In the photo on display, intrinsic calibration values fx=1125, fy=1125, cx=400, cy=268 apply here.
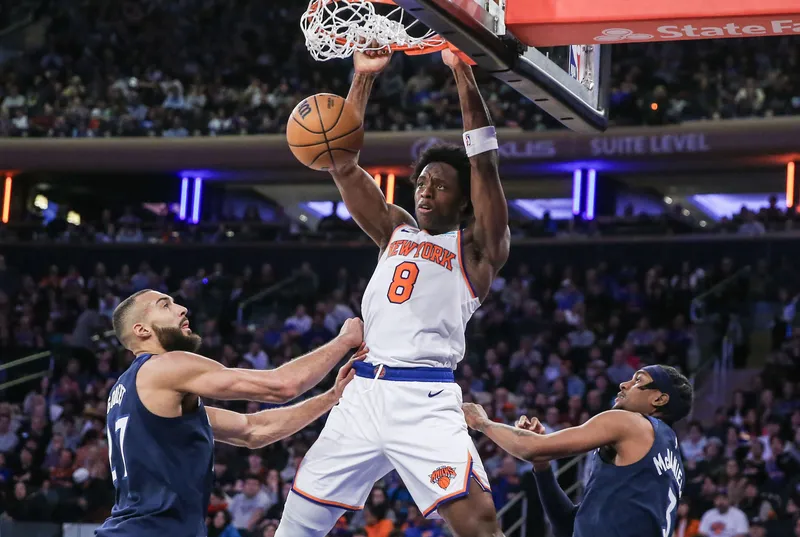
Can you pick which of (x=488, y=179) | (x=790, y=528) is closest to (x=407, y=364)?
(x=488, y=179)

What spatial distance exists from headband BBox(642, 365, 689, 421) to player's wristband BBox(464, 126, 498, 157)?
4.26 feet

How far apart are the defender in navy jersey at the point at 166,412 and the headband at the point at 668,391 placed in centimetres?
150

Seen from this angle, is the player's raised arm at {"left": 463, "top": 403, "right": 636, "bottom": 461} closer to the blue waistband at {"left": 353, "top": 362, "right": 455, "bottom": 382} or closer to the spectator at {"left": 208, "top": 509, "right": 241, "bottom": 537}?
the blue waistband at {"left": 353, "top": 362, "right": 455, "bottom": 382}

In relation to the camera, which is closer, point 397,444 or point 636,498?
point 397,444

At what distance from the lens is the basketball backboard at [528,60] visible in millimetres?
4418

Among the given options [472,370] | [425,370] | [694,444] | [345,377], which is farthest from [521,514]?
[425,370]

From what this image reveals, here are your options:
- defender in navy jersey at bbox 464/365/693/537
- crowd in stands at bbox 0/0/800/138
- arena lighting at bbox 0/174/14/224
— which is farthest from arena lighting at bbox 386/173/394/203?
defender in navy jersey at bbox 464/365/693/537

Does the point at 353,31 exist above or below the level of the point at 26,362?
above

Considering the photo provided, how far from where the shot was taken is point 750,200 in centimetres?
2145

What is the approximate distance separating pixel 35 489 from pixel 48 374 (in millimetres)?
3655

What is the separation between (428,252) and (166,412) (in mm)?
1343

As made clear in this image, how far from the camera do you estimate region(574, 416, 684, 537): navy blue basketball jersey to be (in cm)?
509

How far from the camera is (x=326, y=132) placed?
5172 mm

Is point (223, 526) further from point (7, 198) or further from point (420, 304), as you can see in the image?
point (7, 198)
